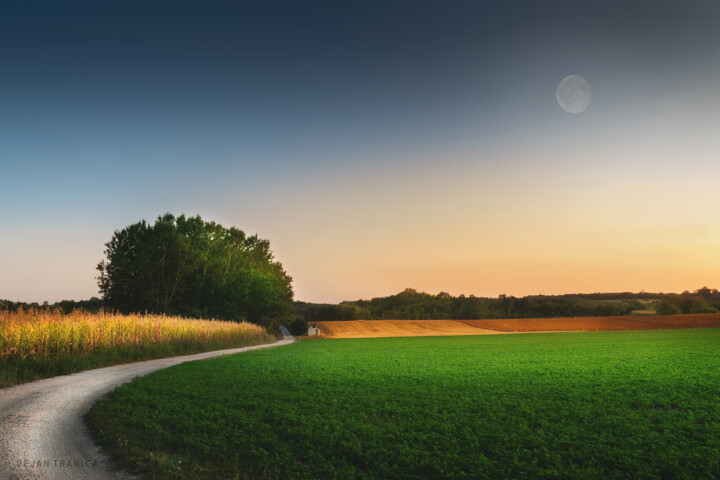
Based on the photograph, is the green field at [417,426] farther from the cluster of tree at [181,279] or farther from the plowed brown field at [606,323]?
the plowed brown field at [606,323]

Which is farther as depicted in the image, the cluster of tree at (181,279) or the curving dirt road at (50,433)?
the cluster of tree at (181,279)

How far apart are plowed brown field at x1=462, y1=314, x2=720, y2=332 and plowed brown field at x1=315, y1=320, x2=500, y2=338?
4.29m

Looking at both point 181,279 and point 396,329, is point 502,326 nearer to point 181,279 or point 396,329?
point 396,329

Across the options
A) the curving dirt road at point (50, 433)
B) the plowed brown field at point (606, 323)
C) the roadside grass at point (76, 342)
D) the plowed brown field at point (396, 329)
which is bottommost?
the plowed brown field at point (396, 329)

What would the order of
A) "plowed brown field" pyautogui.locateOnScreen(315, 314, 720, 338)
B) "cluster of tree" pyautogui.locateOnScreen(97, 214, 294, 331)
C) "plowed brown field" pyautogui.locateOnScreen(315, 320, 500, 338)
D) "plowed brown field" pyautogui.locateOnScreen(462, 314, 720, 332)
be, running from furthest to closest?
"plowed brown field" pyautogui.locateOnScreen(315, 320, 500, 338) → "plowed brown field" pyautogui.locateOnScreen(315, 314, 720, 338) → "plowed brown field" pyautogui.locateOnScreen(462, 314, 720, 332) → "cluster of tree" pyautogui.locateOnScreen(97, 214, 294, 331)

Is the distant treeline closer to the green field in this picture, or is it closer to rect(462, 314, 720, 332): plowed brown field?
rect(462, 314, 720, 332): plowed brown field

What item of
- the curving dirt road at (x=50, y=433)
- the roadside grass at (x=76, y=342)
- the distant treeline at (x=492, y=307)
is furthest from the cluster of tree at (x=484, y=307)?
the curving dirt road at (x=50, y=433)

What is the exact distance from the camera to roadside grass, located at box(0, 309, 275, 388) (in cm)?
1395

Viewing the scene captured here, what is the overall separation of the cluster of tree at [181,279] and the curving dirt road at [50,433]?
3638 centimetres

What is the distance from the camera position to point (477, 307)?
9338 centimetres

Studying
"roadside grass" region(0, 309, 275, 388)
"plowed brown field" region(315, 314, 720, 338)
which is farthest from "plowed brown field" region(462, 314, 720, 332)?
"roadside grass" region(0, 309, 275, 388)

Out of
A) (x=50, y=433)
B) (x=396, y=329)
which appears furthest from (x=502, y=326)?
(x=50, y=433)

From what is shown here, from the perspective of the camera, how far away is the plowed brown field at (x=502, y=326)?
199 ft

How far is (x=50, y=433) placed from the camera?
24.3 feet
